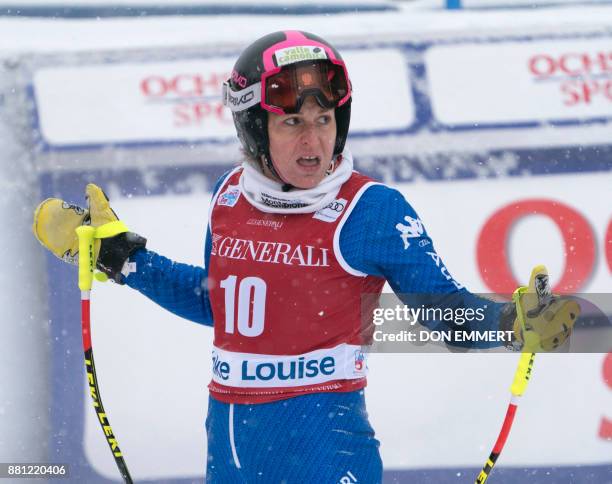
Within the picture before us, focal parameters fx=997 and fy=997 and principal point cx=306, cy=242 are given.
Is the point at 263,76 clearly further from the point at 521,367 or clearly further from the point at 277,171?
the point at 521,367

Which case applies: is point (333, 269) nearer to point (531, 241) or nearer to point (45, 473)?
point (531, 241)

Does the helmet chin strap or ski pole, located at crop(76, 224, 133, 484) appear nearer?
the helmet chin strap

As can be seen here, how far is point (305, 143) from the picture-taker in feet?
8.98

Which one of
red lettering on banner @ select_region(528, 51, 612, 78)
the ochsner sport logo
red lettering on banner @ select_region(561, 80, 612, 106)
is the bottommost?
the ochsner sport logo

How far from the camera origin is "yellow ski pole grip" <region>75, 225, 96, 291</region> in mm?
3133

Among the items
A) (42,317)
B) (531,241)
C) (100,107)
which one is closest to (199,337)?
(42,317)

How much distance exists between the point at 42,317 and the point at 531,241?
2338 mm

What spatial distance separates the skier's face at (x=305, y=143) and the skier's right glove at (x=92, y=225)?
632 millimetres

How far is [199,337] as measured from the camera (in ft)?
15.4

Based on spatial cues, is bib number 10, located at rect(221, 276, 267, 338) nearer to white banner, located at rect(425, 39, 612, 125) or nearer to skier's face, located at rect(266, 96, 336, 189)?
skier's face, located at rect(266, 96, 336, 189)
